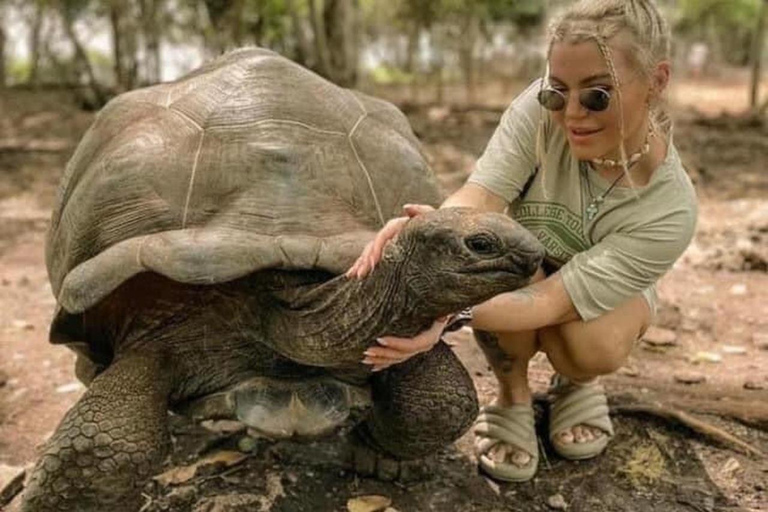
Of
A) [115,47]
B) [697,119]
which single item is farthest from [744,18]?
[115,47]

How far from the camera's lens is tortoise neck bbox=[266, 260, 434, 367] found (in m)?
1.81

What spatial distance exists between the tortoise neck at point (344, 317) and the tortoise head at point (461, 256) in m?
0.04

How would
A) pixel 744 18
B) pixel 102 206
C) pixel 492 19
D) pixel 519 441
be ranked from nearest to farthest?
pixel 102 206, pixel 519 441, pixel 492 19, pixel 744 18

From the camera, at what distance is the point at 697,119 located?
9742mm

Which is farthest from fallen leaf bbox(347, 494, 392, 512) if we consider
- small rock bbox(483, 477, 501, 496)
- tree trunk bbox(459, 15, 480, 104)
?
tree trunk bbox(459, 15, 480, 104)

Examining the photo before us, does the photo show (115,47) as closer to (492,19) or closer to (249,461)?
(492,19)

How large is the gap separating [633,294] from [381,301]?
760 millimetres

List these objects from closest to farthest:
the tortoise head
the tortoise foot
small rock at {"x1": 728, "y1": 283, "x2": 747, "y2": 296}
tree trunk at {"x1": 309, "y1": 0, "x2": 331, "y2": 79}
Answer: the tortoise head
the tortoise foot
small rock at {"x1": 728, "y1": 283, "x2": 747, "y2": 296}
tree trunk at {"x1": 309, "y1": 0, "x2": 331, "y2": 79}

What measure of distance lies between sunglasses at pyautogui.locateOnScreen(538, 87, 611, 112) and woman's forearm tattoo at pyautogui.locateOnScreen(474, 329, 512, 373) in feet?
2.47

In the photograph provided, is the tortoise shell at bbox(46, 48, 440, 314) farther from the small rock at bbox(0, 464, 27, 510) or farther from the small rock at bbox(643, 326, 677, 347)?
the small rock at bbox(643, 326, 677, 347)

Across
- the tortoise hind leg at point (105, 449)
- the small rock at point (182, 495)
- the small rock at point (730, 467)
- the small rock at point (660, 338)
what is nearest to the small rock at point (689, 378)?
the small rock at point (660, 338)

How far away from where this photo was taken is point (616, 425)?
8.77ft

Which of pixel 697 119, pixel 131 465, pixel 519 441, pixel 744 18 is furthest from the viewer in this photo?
pixel 744 18

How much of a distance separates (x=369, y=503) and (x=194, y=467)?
50 cm
